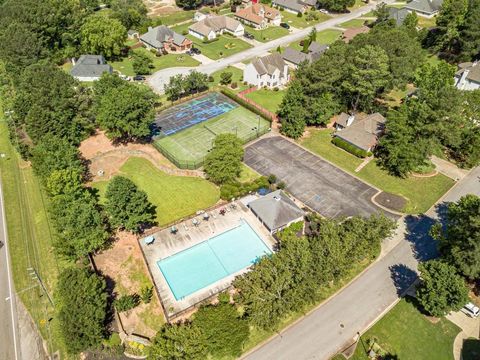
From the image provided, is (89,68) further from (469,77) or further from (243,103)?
(469,77)

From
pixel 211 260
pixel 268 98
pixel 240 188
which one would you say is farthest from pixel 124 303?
pixel 268 98

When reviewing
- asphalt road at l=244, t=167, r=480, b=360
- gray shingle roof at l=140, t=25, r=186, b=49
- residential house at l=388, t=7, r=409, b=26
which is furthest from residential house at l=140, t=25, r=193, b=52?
asphalt road at l=244, t=167, r=480, b=360

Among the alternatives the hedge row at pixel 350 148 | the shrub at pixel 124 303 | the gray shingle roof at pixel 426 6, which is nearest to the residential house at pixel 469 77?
the hedge row at pixel 350 148

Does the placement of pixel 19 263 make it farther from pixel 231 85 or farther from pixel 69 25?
pixel 69 25

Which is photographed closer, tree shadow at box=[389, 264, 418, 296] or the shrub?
the shrub

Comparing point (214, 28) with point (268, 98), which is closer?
point (268, 98)

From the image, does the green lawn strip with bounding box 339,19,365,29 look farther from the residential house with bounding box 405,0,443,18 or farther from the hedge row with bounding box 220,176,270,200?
the hedge row with bounding box 220,176,270,200

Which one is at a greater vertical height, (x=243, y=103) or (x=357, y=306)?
(x=243, y=103)
